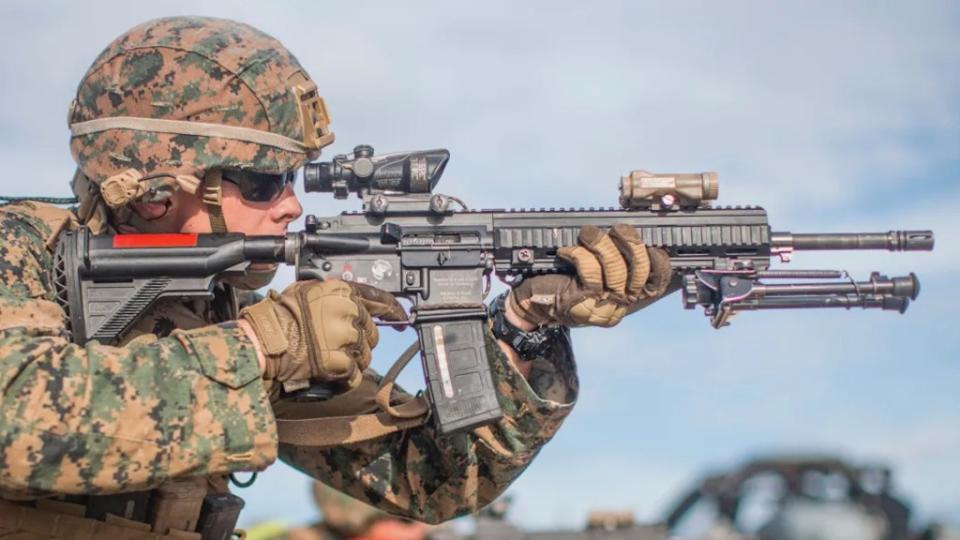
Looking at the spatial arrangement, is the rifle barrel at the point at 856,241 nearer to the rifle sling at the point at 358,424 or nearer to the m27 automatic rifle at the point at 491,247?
the m27 automatic rifle at the point at 491,247

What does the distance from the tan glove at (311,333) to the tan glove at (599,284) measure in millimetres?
1015

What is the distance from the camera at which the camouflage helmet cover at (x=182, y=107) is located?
22.7ft

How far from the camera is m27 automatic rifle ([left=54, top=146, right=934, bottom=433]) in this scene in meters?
7.18

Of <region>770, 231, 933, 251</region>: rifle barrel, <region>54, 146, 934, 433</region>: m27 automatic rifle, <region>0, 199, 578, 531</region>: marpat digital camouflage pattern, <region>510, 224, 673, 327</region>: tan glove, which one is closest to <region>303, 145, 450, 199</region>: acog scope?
<region>54, 146, 934, 433</region>: m27 automatic rifle

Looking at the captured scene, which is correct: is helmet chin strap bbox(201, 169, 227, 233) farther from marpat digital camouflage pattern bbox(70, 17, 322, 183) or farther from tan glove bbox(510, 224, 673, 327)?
tan glove bbox(510, 224, 673, 327)

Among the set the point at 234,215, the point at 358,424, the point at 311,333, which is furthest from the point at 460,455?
the point at 234,215

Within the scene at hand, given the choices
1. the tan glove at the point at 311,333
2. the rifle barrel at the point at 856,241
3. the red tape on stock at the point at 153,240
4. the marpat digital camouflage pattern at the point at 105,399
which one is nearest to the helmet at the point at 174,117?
the red tape on stock at the point at 153,240

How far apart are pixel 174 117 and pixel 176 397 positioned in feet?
5.32

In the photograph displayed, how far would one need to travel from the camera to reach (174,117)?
6.93 metres

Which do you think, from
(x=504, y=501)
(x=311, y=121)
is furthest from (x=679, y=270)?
(x=504, y=501)

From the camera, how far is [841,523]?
435 cm

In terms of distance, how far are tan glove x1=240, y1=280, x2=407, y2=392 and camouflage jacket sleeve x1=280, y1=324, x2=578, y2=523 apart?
959 mm

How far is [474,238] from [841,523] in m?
3.35

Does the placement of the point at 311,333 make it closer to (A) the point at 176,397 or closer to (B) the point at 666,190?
(A) the point at 176,397
